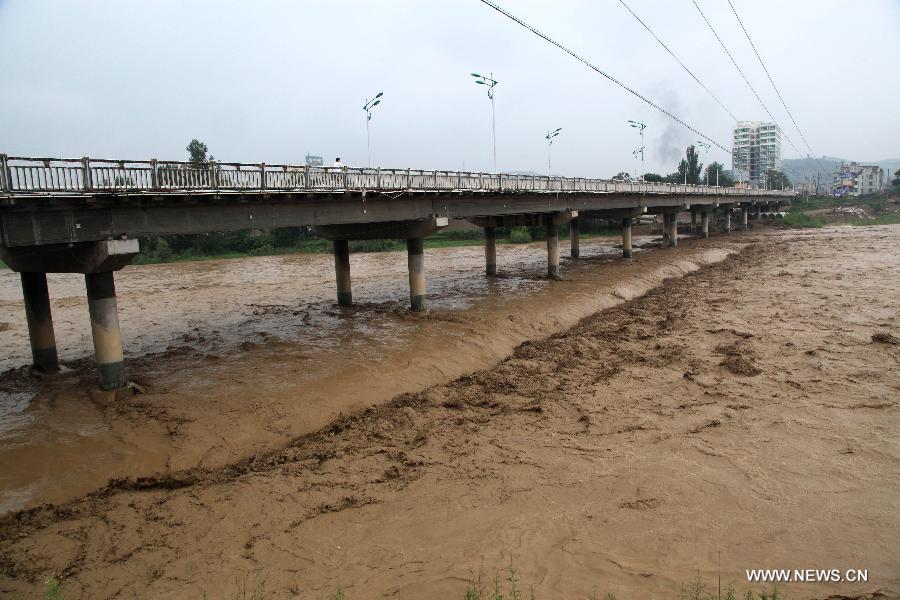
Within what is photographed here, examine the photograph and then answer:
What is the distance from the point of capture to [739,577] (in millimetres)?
8695

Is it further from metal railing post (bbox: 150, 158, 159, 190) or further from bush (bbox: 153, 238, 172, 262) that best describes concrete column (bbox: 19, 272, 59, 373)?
bush (bbox: 153, 238, 172, 262)

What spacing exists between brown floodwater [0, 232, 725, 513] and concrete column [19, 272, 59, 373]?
2.17 ft

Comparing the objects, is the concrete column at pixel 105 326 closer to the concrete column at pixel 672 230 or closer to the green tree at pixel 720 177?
the concrete column at pixel 672 230

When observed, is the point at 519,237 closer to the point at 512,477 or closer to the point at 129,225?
the point at 129,225

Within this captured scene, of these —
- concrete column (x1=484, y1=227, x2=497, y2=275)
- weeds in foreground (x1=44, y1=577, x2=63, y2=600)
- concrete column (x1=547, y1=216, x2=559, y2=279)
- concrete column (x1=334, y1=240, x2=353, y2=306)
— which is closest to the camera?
weeds in foreground (x1=44, y1=577, x2=63, y2=600)

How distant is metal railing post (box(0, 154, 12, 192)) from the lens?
13.7 meters

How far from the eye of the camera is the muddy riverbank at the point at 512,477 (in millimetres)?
9305

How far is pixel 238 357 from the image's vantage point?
21938 millimetres

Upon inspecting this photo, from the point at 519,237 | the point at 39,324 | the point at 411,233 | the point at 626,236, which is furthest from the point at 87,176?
the point at 519,237

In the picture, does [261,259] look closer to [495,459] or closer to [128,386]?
[128,386]

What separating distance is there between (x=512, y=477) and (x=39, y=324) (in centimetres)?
1767

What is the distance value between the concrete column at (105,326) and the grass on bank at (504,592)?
29.3 feet

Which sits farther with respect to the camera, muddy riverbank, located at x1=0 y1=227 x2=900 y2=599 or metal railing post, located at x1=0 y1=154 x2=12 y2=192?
metal railing post, located at x1=0 y1=154 x2=12 y2=192

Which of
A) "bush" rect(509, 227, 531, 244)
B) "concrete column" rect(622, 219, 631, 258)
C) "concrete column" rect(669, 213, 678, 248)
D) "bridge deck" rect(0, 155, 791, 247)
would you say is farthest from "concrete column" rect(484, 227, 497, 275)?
"bush" rect(509, 227, 531, 244)
